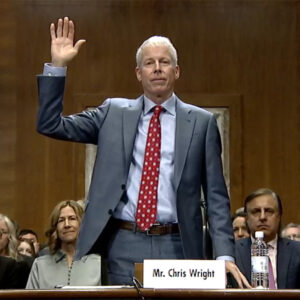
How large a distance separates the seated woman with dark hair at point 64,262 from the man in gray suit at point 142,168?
1.55 metres

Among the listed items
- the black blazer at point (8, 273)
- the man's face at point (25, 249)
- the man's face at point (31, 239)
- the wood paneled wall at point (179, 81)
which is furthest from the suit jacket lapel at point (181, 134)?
the wood paneled wall at point (179, 81)

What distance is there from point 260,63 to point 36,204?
229 centimetres

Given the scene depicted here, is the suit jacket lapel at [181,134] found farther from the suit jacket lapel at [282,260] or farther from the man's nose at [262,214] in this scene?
the man's nose at [262,214]

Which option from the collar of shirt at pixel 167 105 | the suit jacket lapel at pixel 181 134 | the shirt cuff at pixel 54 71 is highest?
the shirt cuff at pixel 54 71

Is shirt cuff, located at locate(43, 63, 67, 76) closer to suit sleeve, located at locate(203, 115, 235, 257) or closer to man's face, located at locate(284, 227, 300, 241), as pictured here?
suit sleeve, located at locate(203, 115, 235, 257)

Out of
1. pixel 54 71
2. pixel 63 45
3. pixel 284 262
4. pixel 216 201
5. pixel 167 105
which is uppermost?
pixel 63 45

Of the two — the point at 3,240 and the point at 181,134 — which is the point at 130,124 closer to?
the point at 181,134

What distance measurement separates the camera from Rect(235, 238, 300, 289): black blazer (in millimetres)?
5152

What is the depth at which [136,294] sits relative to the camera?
3.17m

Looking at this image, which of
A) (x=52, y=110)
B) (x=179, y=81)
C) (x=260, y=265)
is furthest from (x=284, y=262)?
(x=179, y=81)

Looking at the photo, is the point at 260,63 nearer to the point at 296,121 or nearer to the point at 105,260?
the point at 296,121

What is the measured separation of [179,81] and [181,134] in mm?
4420

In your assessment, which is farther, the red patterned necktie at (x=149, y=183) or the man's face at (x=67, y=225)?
the man's face at (x=67, y=225)

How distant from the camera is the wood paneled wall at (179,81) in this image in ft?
26.9
